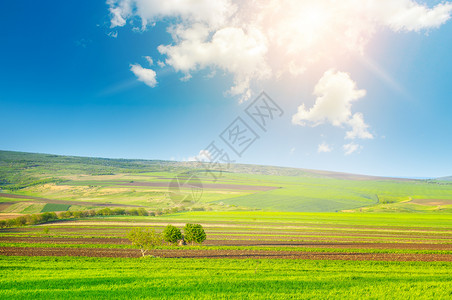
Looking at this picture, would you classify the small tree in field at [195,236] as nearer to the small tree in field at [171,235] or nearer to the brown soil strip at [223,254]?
the small tree in field at [171,235]

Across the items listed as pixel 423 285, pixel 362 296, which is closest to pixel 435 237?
pixel 423 285

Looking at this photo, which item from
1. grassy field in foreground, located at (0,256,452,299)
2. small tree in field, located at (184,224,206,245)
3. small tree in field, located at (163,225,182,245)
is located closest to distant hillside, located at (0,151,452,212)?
small tree in field, located at (184,224,206,245)

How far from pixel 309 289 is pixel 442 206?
113763mm

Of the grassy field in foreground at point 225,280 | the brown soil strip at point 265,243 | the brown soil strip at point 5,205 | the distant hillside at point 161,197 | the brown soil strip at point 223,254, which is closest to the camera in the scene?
the grassy field in foreground at point 225,280

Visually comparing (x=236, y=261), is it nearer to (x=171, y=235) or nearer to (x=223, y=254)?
(x=223, y=254)

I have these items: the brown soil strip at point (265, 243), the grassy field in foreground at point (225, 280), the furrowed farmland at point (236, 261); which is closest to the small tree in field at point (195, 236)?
the furrowed farmland at point (236, 261)

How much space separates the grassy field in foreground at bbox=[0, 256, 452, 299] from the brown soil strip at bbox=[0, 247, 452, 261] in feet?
14.8

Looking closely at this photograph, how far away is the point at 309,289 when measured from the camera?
18719 mm

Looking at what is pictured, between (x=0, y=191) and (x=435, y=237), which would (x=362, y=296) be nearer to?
(x=435, y=237)

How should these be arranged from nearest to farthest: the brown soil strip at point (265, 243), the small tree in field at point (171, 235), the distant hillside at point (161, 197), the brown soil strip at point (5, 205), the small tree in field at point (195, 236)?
the small tree in field at point (171, 235) < the brown soil strip at point (265, 243) < the small tree in field at point (195, 236) < the brown soil strip at point (5, 205) < the distant hillside at point (161, 197)

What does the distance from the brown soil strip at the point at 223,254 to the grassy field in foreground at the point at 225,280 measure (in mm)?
4504

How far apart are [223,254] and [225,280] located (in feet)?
49.8

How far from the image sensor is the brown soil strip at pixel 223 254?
33.1 meters

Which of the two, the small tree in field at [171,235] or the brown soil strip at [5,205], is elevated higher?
the small tree in field at [171,235]
